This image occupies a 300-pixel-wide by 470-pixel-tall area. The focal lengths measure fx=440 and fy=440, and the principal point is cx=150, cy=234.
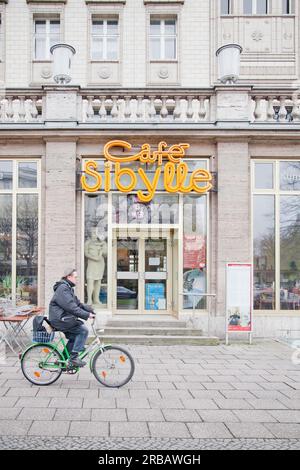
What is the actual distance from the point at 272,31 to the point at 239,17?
1.21 meters

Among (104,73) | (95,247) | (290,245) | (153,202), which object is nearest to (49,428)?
(95,247)

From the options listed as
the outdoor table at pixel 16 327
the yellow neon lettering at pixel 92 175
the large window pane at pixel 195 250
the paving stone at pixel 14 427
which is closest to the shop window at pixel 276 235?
the large window pane at pixel 195 250

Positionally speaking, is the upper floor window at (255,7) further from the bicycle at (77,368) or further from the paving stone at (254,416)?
the paving stone at (254,416)

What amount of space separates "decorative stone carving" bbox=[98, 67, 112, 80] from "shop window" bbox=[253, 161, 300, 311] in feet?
21.6

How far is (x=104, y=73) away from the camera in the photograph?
1488 cm

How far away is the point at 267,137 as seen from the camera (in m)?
11.0

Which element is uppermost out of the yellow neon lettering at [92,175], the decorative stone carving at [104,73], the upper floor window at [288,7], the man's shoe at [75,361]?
the upper floor window at [288,7]

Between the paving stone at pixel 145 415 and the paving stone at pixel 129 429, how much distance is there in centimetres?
17

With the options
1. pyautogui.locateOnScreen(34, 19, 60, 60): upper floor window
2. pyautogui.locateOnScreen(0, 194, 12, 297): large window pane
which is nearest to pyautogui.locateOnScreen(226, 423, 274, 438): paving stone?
pyautogui.locateOnScreen(0, 194, 12, 297): large window pane

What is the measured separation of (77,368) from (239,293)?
4.99m

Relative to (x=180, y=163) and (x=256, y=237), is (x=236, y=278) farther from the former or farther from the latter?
(x=180, y=163)

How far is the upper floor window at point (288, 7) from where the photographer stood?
14984 mm

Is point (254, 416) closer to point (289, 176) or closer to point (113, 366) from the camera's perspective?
point (113, 366)

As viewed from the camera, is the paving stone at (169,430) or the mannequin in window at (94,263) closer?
the paving stone at (169,430)
